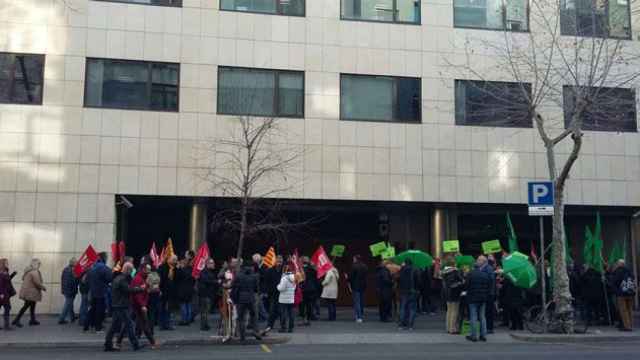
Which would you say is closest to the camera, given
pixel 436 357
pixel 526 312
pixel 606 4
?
pixel 436 357

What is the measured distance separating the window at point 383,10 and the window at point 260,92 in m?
2.94

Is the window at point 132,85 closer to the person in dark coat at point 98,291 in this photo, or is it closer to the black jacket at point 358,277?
the person in dark coat at point 98,291

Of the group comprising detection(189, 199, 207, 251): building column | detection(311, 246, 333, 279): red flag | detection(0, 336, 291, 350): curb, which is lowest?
detection(0, 336, 291, 350): curb

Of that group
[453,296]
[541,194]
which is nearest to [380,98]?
[541,194]

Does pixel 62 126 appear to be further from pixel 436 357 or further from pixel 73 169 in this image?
pixel 436 357

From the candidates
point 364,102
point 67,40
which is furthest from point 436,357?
point 67,40

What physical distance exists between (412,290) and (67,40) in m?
13.1

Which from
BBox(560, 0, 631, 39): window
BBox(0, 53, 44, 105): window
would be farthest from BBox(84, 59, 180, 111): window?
BBox(560, 0, 631, 39): window

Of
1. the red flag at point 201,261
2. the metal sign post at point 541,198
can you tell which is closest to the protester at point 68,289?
the red flag at point 201,261

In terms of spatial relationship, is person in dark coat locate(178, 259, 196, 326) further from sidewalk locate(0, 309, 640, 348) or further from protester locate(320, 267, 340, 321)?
protester locate(320, 267, 340, 321)

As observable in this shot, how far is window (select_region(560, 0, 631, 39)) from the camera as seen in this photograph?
79.4 feet

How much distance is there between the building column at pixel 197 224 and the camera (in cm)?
2280

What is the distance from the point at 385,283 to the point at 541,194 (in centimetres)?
506

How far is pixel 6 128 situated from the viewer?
21.3m
